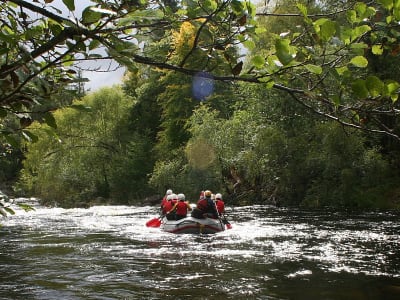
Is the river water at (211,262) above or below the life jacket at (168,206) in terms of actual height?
below

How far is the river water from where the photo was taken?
300 inches

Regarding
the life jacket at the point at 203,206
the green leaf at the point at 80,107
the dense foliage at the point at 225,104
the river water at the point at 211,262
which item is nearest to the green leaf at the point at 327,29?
the dense foliage at the point at 225,104

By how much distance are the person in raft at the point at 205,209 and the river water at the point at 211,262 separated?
964mm

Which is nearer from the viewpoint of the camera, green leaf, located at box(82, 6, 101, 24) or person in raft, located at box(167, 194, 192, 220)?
green leaf, located at box(82, 6, 101, 24)

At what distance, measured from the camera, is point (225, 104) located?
109 feet

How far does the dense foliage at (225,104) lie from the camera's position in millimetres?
1683

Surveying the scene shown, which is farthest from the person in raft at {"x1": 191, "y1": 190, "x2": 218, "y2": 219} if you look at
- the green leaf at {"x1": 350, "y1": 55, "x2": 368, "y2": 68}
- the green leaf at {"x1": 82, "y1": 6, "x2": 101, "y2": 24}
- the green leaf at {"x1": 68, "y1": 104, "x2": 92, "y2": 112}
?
the green leaf at {"x1": 82, "y1": 6, "x2": 101, "y2": 24}

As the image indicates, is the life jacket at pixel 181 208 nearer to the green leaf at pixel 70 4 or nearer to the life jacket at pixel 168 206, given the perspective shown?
the life jacket at pixel 168 206

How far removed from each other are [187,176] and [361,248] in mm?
18902

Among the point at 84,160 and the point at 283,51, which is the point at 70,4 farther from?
the point at 84,160

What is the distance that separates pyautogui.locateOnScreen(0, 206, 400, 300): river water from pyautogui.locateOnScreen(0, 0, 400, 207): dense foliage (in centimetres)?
258

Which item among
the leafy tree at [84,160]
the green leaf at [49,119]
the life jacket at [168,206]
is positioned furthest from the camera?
the leafy tree at [84,160]

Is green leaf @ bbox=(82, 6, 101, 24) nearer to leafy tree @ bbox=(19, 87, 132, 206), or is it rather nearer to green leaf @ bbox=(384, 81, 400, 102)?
green leaf @ bbox=(384, 81, 400, 102)

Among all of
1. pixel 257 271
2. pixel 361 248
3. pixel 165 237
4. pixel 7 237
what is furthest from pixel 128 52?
pixel 7 237
